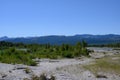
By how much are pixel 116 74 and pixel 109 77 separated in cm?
276

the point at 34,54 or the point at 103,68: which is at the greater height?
the point at 103,68

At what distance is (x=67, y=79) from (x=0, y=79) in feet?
23.4

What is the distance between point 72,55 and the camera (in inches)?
3327

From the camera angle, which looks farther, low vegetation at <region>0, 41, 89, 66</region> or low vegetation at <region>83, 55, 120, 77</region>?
low vegetation at <region>0, 41, 89, 66</region>

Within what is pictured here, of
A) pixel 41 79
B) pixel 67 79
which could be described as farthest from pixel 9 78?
pixel 67 79

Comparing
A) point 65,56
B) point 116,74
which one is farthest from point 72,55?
point 116,74

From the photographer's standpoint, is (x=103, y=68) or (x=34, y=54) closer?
(x=103, y=68)

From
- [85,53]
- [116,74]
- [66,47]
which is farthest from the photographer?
[66,47]

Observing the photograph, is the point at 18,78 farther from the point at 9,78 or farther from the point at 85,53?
the point at 85,53

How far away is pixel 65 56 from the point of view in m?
82.5

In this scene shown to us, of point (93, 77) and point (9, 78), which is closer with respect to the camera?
point (9, 78)

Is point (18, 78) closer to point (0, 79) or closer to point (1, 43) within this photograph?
point (0, 79)

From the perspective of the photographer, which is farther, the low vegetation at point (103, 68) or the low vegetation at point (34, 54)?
the low vegetation at point (34, 54)

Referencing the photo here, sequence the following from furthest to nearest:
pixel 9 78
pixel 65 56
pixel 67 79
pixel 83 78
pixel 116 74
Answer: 1. pixel 65 56
2. pixel 116 74
3. pixel 83 78
4. pixel 67 79
5. pixel 9 78
